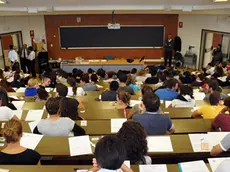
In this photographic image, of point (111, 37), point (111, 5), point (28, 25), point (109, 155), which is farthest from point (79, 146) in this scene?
point (28, 25)

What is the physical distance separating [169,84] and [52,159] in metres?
2.51

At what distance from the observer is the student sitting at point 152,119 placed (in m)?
2.75

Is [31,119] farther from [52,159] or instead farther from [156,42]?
[156,42]

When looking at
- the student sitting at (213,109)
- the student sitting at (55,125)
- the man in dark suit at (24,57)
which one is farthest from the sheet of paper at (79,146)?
the man in dark suit at (24,57)

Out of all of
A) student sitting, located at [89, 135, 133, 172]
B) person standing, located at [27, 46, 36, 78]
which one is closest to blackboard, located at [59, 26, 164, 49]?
person standing, located at [27, 46, 36, 78]

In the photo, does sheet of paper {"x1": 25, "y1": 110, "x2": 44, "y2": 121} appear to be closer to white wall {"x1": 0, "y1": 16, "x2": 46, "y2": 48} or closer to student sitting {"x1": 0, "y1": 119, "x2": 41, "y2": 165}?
student sitting {"x1": 0, "y1": 119, "x2": 41, "y2": 165}

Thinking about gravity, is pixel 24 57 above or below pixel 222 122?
above

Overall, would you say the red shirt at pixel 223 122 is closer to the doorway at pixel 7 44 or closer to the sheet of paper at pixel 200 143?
the sheet of paper at pixel 200 143

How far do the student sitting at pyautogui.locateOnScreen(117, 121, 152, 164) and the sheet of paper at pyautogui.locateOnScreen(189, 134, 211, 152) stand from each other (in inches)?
26.0

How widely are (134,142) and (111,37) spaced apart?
29.1 ft

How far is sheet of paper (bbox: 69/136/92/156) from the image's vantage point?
7.91 feet

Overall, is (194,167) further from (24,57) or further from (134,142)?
(24,57)

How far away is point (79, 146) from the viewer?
2.49 meters

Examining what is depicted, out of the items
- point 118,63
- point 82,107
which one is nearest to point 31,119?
point 82,107
